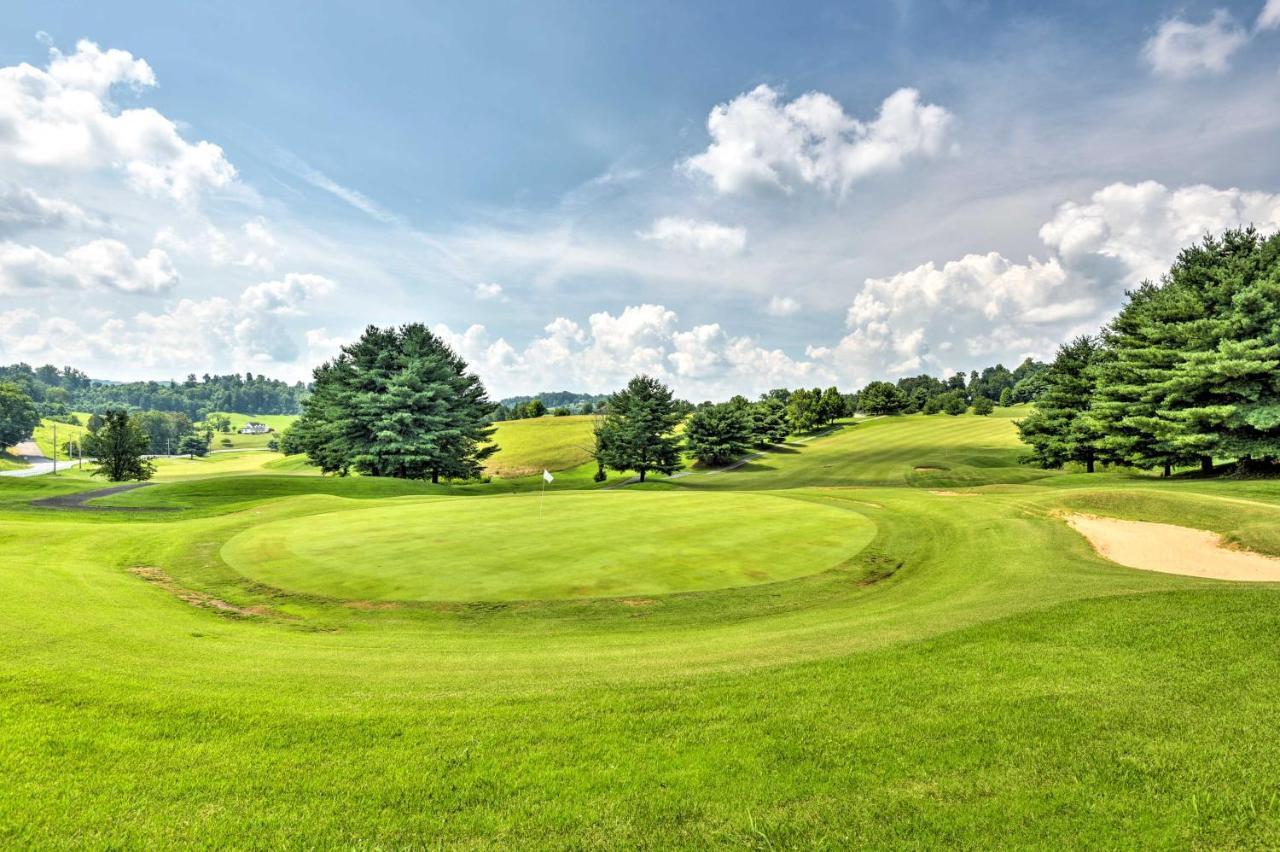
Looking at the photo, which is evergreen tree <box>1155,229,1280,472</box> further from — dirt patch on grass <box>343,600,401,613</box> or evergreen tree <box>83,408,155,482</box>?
evergreen tree <box>83,408,155,482</box>

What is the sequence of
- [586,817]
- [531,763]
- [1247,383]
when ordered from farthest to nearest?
1. [1247,383]
2. [531,763]
3. [586,817]

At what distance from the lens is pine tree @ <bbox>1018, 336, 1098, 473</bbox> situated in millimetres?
44188

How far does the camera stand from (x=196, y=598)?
42.3 feet

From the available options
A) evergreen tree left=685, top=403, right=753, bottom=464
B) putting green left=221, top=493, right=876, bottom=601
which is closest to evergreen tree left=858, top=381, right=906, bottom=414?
evergreen tree left=685, top=403, right=753, bottom=464

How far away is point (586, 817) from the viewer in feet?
14.3

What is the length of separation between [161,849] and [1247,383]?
143ft

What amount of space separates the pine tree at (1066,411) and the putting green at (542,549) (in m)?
33.0

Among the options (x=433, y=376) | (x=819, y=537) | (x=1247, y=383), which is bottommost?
(x=819, y=537)

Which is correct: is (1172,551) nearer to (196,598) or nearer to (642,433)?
(196,598)

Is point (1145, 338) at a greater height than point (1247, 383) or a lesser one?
greater

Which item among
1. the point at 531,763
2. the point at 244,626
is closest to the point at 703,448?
the point at 244,626

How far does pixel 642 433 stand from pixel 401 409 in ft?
83.9

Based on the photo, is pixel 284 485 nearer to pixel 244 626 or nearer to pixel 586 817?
pixel 244 626

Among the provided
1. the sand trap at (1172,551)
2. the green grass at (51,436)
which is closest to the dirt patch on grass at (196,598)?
the sand trap at (1172,551)
